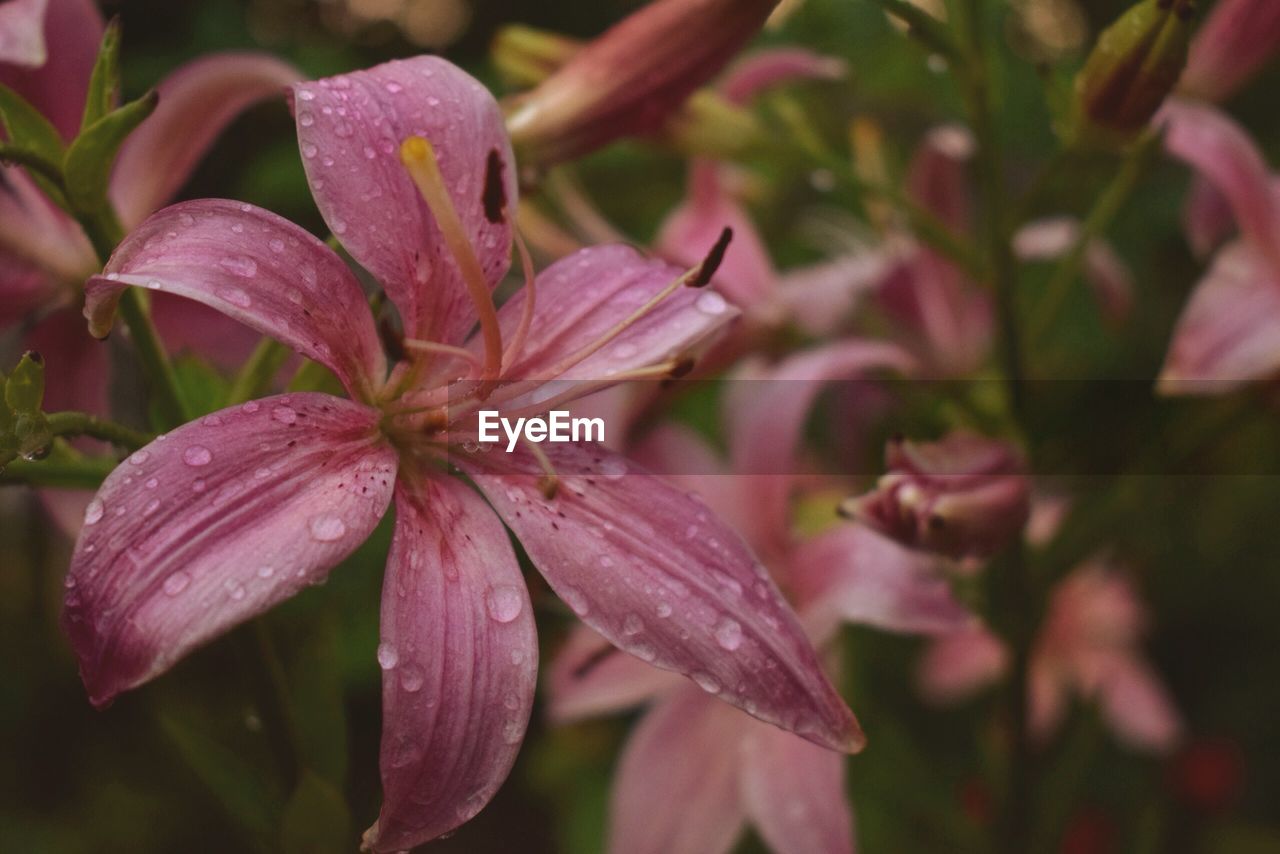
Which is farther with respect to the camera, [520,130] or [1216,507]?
[1216,507]

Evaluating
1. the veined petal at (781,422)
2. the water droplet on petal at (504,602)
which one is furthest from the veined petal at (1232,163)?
the water droplet on petal at (504,602)

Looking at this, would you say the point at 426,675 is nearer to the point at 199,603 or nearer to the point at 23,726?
the point at 199,603

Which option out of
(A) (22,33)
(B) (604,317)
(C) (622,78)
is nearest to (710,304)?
(B) (604,317)

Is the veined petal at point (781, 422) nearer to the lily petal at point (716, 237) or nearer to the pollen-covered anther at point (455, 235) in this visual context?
the lily petal at point (716, 237)

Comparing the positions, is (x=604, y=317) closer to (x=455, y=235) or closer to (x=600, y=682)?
(x=455, y=235)

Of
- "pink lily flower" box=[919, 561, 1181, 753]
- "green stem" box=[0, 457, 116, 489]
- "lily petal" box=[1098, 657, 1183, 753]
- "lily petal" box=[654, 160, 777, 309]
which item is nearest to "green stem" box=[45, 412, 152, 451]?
"green stem" box=[0, 457, 116, 489]

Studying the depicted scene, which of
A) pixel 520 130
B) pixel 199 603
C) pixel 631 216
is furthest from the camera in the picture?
pixel 631 216

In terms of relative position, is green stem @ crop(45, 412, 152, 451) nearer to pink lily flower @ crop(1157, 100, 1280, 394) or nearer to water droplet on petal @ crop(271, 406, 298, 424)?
water droplet on petal @ crop(271, 406, 298, 424)

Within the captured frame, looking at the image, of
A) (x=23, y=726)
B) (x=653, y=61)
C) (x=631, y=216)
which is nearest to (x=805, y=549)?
(x=653, y=61)
